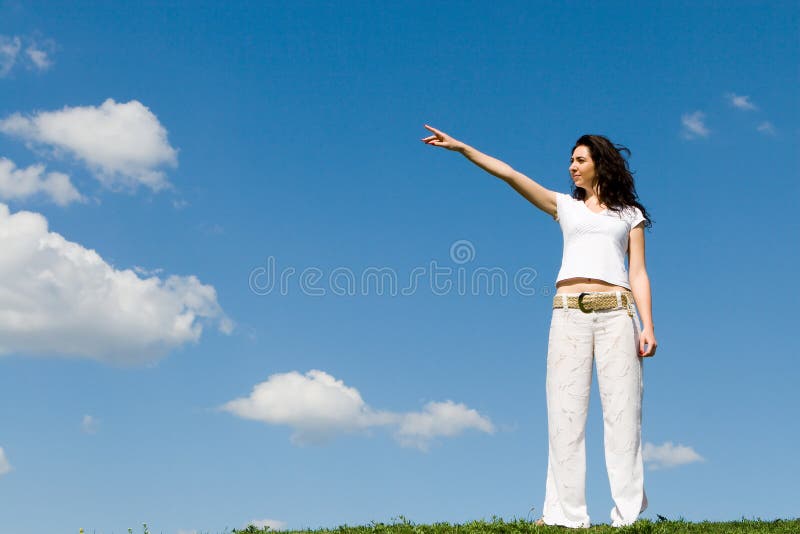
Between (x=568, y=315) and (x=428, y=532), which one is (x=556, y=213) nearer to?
(x=568, y=315)

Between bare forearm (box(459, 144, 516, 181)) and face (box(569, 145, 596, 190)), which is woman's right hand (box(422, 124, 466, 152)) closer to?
bare forearm (box(459, 144, 516, 181))

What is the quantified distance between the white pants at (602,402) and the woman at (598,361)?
11 mm

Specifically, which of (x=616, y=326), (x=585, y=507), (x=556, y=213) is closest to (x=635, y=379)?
(x=616, y=326)

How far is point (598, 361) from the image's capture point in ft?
26.7

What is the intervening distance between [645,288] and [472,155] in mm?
2432

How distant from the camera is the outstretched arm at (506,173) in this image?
8.45 meters

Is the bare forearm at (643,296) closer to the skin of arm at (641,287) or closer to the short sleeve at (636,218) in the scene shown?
the skin of arm at (641,287)

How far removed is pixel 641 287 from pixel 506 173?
1.96 meters

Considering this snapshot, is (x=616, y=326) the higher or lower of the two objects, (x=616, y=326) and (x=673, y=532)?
the higher

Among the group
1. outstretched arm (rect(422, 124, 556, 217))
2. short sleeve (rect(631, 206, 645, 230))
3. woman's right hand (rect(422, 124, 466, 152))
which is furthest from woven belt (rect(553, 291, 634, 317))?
woman's right hand (rect(422, 124, 466, 152))

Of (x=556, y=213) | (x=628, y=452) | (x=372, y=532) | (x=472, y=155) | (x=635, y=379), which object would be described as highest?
(x=472, y=155)

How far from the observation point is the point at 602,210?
27.8ft

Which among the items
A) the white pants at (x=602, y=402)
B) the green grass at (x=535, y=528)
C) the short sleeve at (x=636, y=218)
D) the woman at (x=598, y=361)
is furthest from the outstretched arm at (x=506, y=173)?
the green grass at (x=535, y=528)

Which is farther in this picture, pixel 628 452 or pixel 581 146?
pixel 581 146
